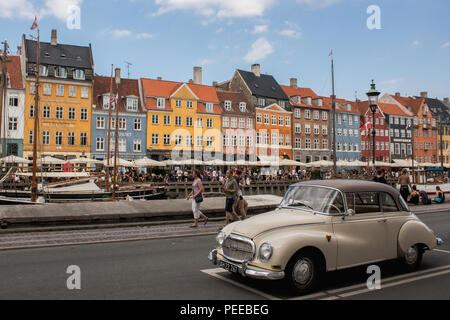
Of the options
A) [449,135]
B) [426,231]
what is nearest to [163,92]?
[426,231]

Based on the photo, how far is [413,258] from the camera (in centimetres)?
757

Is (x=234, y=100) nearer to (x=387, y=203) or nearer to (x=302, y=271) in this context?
(x=387, y=203)

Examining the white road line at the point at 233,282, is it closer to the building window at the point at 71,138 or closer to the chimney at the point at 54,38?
the building window at the point at 71,138

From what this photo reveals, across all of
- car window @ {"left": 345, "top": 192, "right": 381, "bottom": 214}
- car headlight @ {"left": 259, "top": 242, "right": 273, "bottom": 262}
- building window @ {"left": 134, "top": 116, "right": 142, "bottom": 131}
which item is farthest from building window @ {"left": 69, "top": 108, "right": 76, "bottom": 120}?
car headlight @ {"left": 259, "top": 242, "right": 273, "bottom": 262}

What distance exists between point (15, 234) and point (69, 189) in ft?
49.6

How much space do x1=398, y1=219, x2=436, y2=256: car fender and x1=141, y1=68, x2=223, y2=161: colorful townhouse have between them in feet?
166

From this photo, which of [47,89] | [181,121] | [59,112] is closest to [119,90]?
[59,112]

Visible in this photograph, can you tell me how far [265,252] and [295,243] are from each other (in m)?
0.46

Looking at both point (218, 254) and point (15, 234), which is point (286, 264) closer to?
point (218, 254)

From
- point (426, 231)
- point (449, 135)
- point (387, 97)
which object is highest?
point (387, 97)

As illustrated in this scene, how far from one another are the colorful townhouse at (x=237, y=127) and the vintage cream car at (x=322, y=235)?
53786mm

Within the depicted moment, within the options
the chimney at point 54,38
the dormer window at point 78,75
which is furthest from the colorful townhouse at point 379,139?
the chimney at point 54,38

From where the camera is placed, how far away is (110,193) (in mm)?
28266
